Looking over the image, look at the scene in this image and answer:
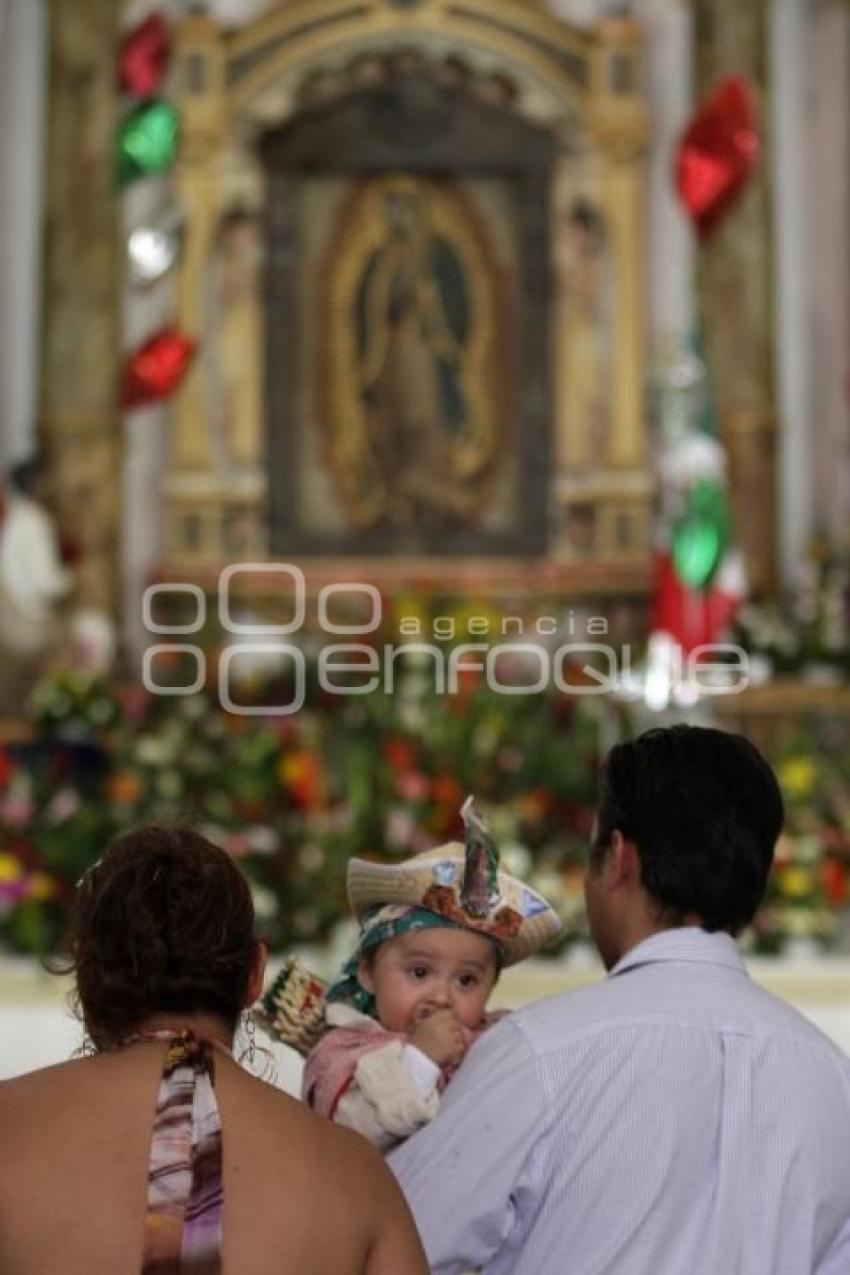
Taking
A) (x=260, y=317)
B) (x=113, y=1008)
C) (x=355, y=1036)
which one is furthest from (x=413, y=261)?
(x=113, y=1008)

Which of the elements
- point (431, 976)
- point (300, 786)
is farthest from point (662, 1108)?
point (300, 786)

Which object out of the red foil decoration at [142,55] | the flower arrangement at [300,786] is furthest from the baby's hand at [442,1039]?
the red foil decoration at [142,55]

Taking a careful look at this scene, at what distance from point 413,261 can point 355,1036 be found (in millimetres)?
8644

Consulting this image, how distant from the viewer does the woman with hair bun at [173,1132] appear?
2.32 m

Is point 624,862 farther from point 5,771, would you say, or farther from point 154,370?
point 154,370

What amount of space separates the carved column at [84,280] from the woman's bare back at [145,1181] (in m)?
8.59

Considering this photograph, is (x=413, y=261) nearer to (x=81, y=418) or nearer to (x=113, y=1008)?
(x=81, y=418)

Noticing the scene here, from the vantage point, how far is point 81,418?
11062mm

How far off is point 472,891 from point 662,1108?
0.56 meters

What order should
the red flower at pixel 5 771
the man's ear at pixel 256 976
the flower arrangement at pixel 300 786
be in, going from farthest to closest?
the red flower at pixel 5 771 → the flower arrangement at pixel 300 786 → the man's ear at pixel 256 976

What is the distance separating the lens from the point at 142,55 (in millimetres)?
11227

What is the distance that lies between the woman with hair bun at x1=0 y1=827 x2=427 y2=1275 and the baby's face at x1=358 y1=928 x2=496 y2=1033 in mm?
714

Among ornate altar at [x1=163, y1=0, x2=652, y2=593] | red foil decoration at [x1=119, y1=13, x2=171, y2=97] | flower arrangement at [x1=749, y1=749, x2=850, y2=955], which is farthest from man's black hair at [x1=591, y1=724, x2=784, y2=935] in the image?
red foil decoration at [x1=119, y1=13, x2=171, y2=97]

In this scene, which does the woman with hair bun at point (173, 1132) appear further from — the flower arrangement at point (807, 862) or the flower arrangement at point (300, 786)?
the flower arrangement at point (807, 862)
